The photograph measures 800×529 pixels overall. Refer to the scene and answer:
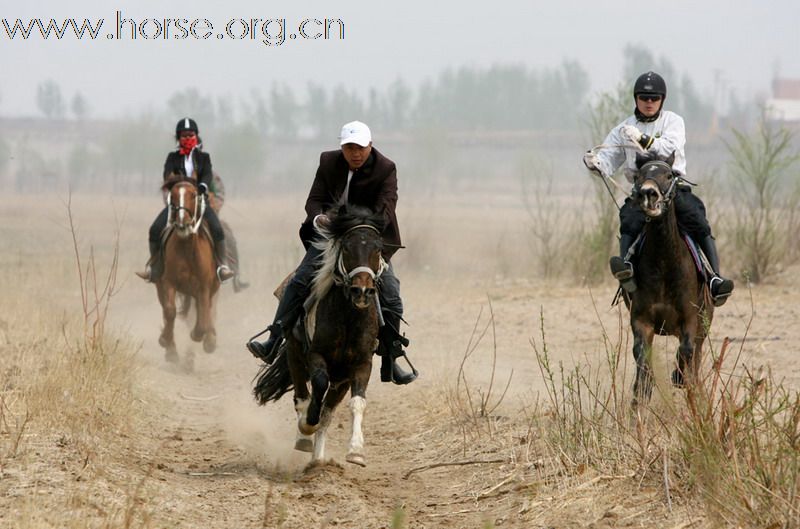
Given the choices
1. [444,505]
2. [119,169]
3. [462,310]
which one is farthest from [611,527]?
[119,169]

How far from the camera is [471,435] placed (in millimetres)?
8789

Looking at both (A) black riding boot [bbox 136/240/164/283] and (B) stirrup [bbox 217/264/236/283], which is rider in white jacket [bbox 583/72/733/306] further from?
(A) black riding boot [bbox 136/240/164/283]

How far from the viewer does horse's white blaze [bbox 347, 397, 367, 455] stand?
7762mm

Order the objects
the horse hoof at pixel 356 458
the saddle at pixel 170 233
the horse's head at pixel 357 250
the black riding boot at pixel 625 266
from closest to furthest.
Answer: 1. the horse's head at pixel 357 250
2. the horse hoof at pixel 356 458
3. the black riding boot at pixel 625 266
4. the saddle at pixel 170 233

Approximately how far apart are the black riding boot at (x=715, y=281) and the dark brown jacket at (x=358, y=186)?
271cm

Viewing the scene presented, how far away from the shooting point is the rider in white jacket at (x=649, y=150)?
30.1 ft

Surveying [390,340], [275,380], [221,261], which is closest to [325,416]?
[390,340]

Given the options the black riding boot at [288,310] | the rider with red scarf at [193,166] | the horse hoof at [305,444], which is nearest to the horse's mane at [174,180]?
the rider with red scarf at [193,166]

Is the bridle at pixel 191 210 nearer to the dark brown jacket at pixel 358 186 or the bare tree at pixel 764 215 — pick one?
the dark brown jacket at pixel 358 186

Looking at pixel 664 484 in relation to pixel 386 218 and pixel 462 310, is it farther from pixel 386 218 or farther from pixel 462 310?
pixel 462 310

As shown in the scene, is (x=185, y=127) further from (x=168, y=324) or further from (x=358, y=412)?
(x=358, y=412)

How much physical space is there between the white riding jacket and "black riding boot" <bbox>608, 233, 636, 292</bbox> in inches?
22.1

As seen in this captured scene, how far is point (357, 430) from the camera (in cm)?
783

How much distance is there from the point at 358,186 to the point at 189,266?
6.47 metres
